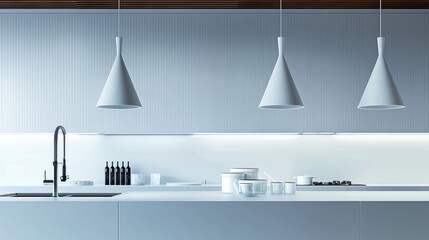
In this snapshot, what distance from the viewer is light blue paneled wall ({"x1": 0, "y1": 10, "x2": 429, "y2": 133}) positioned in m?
4.95

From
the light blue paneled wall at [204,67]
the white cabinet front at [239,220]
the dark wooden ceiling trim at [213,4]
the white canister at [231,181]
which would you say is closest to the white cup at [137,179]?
the light blue paneled wall at [204,67]

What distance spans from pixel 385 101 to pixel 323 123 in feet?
5.25

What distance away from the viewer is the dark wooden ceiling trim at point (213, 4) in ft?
15.8

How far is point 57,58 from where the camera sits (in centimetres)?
498

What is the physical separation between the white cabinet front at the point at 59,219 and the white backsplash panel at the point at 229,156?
250 centimetres

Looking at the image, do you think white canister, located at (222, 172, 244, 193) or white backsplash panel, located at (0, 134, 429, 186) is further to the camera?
white backsplash panel, located at (0, 134, 429, 186)

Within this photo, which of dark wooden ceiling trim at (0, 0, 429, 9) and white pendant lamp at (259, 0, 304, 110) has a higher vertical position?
dark wooden ceiling trim at (0, 0, 429, 9)

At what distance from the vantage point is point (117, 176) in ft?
16.3

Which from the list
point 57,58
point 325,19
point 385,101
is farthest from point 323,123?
point 57,58

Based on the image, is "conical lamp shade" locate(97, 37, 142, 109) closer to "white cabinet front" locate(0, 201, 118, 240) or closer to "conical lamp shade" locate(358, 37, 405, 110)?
"white cabinet front" locate(0, 201, 118, 240)

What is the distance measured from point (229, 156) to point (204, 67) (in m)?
0.94

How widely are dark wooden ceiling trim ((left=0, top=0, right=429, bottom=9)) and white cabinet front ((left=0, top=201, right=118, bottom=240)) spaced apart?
2.61m

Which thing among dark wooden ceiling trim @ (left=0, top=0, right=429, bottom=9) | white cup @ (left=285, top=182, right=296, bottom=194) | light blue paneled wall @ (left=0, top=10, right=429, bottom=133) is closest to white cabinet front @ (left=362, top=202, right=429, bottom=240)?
white cup @ (left=285, top=182, right=296, bottom=194)

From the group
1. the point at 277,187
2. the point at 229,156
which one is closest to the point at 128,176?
the point at 229,156
